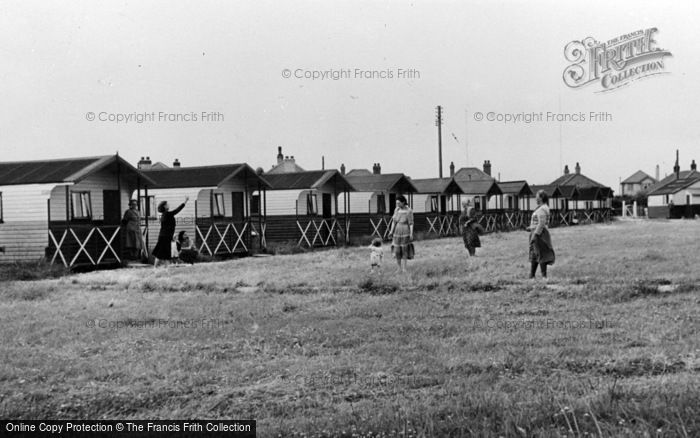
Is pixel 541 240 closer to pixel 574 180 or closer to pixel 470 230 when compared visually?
pixel 470 230

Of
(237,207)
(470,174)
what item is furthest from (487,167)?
(237,207)

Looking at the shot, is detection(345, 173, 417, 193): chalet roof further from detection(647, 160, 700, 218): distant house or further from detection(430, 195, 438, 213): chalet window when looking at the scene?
detection(647, 160, 700, 218): distant house

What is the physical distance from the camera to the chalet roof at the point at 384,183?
33312mm

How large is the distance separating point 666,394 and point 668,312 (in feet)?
13.9

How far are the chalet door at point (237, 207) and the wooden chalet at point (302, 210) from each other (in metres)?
2.24

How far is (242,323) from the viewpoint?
9.20 metres

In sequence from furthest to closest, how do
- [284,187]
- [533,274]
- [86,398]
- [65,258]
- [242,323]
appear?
[284,187] < [65,258] < [533,274] < [242,323] < [86,398]

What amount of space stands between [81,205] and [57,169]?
3.55ft

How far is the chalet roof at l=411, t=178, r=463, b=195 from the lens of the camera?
125ft

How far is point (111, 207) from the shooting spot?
69.3 ft

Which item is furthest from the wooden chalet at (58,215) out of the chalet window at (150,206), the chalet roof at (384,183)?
the chalet roof at (384,183)

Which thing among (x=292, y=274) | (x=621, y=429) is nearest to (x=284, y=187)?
(x=292, y=274)

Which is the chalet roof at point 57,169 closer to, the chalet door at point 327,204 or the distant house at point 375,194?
the chalet door at point 327,204

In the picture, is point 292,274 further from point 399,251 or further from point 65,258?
point 65,258
